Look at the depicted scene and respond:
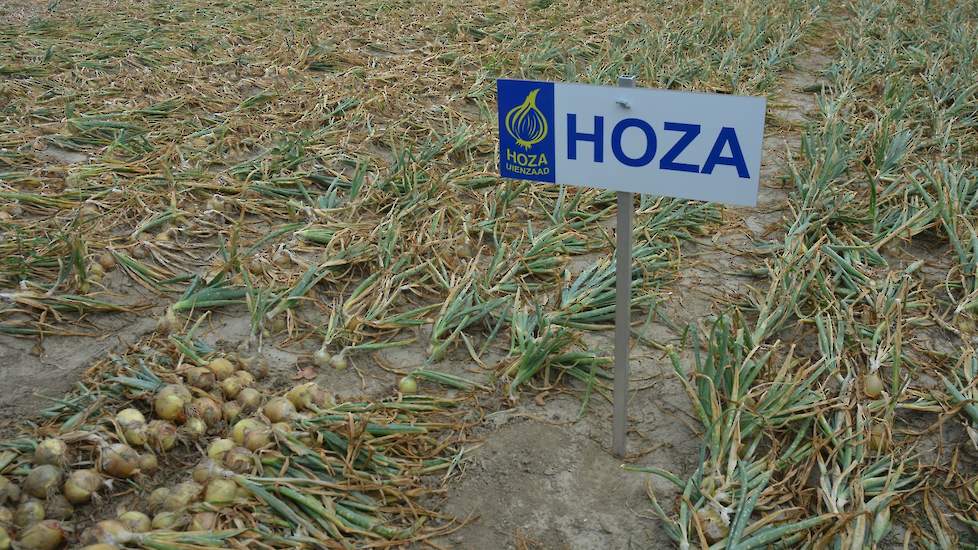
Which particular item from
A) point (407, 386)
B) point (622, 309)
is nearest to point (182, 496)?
point (407, 386)

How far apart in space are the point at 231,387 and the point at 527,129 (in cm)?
108

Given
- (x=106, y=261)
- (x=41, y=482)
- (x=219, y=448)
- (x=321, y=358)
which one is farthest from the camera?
(x=106, y=261)

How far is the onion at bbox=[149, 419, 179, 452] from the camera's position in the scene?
1996 millimetres

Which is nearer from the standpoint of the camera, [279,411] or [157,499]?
[157,499]

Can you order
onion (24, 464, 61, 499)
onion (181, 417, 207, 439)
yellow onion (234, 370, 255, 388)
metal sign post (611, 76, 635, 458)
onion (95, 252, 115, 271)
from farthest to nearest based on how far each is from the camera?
1. onion (95, 252, 115, 271)
2. yellow onion (234, 370, 255, 388)
3. onion (181, 417, 207, 439)
4. metal sign post (611, 76, 635, 458)
5. onion (24, 464, 61, 499)

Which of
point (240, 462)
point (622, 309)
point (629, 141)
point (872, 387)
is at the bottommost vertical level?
point (872, 387)

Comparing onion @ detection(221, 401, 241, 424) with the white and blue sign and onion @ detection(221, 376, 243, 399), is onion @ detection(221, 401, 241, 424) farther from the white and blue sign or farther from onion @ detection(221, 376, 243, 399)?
the white and blue sign

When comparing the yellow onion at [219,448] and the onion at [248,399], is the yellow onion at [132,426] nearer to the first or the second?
the yellow onion at [219,448]

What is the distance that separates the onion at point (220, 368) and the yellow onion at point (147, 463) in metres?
0.36

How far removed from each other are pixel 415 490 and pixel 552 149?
2.93 ft

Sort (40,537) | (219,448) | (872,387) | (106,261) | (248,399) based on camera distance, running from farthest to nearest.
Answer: (106,261) < (872,387) < (248,399) < (219,448) < (40,537)

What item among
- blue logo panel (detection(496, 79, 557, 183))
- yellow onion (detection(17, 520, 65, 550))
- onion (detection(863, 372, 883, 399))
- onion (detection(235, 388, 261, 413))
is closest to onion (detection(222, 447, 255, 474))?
onion (detection(235, 388, 261, 413))

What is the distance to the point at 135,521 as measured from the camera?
5.72ft

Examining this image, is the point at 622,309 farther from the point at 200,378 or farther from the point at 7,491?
the point at 7,491
